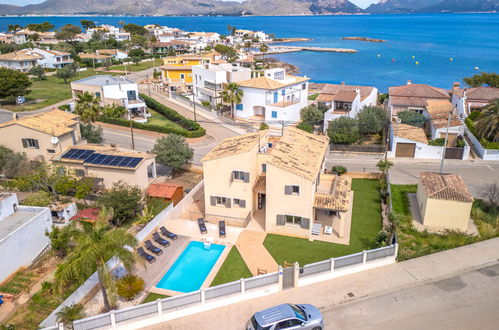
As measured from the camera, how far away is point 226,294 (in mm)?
21578

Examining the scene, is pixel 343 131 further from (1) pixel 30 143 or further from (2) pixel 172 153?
(1) pixel 30 143

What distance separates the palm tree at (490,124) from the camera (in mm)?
46125

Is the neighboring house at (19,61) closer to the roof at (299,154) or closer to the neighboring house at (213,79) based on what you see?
the neighboring house at (213,79)

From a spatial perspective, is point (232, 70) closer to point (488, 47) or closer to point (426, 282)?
point (426, 282)

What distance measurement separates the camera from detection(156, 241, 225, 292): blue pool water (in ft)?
78.9

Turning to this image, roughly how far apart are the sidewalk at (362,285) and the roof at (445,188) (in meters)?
3.59

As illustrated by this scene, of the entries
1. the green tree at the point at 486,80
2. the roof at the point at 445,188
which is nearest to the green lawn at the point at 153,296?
the roof at the point at 445,188

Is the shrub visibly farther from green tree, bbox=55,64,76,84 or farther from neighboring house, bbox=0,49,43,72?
neighboring house, bbox=0,49,43,72

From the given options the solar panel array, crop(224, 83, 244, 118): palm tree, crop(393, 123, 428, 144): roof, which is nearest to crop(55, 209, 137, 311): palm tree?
the solar panel array

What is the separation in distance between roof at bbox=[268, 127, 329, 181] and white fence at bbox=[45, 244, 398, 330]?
6.67 meters

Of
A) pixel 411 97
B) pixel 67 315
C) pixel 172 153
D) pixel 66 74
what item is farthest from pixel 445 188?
pixel 66 74

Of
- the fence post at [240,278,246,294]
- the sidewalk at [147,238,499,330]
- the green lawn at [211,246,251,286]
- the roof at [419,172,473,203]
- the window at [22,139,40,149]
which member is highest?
the window at [22,139,40,149]

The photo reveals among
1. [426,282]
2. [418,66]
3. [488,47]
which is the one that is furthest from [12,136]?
[488,47]

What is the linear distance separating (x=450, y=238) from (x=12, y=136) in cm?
4032
